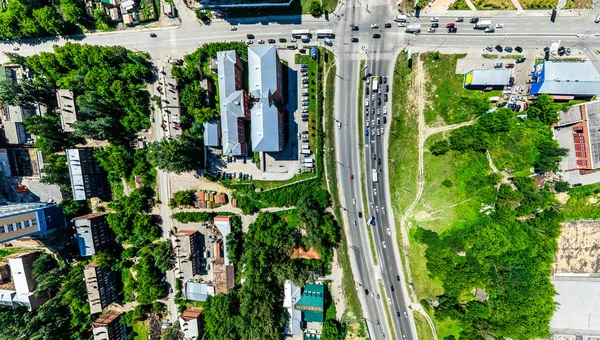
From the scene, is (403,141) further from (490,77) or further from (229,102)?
(229,102)

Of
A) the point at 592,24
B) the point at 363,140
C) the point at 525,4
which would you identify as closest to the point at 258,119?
the point at 363,140

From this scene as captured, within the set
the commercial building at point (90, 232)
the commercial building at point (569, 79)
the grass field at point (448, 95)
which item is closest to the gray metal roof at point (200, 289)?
the commercial building at point (90, 232)

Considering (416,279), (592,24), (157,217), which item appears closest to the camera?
(592,24)

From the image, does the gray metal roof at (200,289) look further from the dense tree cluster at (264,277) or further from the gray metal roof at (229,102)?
the gray metal roof at (229,102)

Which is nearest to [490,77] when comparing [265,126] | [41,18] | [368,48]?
[368,48]

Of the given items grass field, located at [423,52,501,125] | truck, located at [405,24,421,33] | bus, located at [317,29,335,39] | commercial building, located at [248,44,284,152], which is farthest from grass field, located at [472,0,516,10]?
commercial building, located at [248,44,284,152]

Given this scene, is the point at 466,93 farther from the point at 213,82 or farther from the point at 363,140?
the point at 213,82
